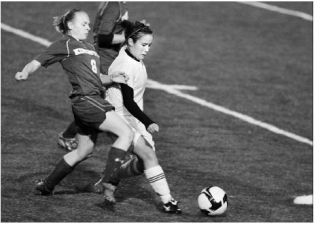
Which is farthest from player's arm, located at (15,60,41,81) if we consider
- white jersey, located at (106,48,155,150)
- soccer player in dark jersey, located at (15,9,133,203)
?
white jersey, located at (106,48,155,150)

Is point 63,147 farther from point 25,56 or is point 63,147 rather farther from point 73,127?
point 25,56

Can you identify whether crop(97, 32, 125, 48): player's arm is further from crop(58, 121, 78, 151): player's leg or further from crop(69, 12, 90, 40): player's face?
crop(69, 12, 90, 40): player's face

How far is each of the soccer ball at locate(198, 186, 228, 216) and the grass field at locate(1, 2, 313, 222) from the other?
0.13m

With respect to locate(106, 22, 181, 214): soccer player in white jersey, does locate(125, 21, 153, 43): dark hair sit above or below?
above

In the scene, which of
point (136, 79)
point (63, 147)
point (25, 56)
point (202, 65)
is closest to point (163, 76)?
point (202, 65)

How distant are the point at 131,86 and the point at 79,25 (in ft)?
2.99

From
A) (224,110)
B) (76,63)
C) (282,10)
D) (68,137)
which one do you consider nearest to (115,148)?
(76,63)

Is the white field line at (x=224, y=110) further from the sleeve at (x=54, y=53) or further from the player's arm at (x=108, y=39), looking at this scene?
the sleeve at (x=54, y=53)

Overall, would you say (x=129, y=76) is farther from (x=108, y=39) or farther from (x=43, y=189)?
(x=108, y=39)

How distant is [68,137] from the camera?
43.2 feet

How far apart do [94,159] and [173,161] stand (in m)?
1.04

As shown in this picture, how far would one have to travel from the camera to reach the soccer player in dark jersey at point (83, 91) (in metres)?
10.4

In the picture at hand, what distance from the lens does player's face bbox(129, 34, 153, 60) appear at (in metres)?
10.5
